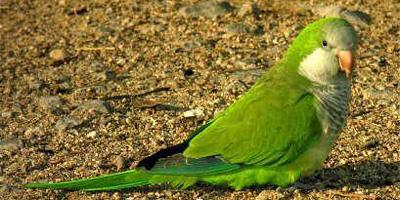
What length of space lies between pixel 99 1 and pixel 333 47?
411cm

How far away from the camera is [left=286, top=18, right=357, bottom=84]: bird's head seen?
477 centimetres

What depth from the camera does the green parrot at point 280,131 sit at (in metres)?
4.77

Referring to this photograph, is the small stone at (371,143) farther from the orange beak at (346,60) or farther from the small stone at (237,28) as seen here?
the small stone at (237,28)

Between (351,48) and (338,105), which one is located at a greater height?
(351,48)

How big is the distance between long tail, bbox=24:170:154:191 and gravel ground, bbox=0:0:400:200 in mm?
66

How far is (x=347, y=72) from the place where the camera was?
4789 millimetres

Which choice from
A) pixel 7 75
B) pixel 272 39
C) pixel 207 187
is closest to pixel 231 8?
pixel 272 39

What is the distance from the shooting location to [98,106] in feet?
20.6

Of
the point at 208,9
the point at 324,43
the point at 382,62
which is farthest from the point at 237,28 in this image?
the point at 324,43

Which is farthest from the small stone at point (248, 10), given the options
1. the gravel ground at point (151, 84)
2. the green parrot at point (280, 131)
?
the green parrot at point (280, 131)

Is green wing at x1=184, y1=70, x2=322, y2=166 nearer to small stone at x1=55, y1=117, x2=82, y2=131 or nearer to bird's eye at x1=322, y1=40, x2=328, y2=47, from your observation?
bird's eye at x1=322, y1=40, x2=328, y2=47

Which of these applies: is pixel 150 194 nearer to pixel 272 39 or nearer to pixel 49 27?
pixel 272 39

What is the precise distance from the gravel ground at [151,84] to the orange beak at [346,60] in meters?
0.69

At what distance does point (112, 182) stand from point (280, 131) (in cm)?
94
